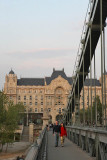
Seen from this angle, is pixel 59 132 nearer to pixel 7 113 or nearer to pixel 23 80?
pixel 7 113

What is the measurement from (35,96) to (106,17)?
409 feet

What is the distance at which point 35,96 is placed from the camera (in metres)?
138

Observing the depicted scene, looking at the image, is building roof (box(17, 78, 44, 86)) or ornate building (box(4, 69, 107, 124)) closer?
ornate building (box(4, 69, 107, 124))

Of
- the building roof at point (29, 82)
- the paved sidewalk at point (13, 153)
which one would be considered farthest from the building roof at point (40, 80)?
the paved sidewalk at point (13, 153)

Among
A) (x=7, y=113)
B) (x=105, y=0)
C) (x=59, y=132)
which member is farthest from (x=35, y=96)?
(x=105, y=0)

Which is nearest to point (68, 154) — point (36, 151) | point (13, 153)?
point (36, 151)

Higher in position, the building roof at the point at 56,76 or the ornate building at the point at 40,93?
the building roof at the point at 56,76

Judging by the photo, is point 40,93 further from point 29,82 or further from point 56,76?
point 56,76

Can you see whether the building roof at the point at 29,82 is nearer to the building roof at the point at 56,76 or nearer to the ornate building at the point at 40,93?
the ornate building at the point at 40,93

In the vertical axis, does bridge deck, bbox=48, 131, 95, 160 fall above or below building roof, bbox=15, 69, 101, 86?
below

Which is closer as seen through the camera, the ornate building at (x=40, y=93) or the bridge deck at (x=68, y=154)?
the bridge deck at (x=68, y=154)

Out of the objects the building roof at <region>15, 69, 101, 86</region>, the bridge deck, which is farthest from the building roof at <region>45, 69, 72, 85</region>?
the bridge deck

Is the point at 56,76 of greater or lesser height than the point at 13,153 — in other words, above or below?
above

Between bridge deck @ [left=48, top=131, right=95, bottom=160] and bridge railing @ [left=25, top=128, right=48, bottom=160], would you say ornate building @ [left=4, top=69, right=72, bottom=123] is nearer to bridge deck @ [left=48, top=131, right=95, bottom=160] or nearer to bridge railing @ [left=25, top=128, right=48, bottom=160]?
bridge deck @ [left=48, top=131, right=95, bottom=160]
